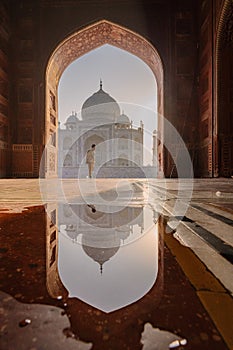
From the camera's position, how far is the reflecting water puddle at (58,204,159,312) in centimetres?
37

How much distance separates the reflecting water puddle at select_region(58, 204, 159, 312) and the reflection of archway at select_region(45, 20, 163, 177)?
642 cm

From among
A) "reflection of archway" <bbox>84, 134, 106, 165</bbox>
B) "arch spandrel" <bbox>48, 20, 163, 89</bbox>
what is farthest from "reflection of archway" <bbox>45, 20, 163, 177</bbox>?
"reflection of archway" <bbox>84, 134, 106, 165</bbox>

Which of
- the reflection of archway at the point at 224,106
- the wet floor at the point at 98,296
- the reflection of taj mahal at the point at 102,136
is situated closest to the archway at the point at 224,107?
the reflection of archway at the point at 224,106

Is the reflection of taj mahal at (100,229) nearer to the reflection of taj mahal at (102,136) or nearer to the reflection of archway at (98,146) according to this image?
the reflection of taj mahal at (102,136)

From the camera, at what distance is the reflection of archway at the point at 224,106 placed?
17.9 ft

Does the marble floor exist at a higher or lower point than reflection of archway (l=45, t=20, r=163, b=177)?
lower

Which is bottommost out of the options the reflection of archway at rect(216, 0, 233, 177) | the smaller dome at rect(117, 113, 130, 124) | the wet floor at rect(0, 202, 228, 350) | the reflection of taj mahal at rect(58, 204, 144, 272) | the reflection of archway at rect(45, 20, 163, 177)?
the wet floor at rect(0, 202, 228, 350)

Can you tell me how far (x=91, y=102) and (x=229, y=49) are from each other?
617 inches

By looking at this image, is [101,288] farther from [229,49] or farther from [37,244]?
[229,49]

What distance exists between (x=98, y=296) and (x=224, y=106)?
580 cm

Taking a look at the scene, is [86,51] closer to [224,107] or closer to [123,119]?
[224,107]

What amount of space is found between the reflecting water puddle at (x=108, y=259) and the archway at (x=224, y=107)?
5.08 m

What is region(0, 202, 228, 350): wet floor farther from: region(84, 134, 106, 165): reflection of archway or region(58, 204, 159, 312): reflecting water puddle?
region(84, 134, 106, 165): reflection of archway

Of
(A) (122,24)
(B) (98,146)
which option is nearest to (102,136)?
(B) (98,146)
